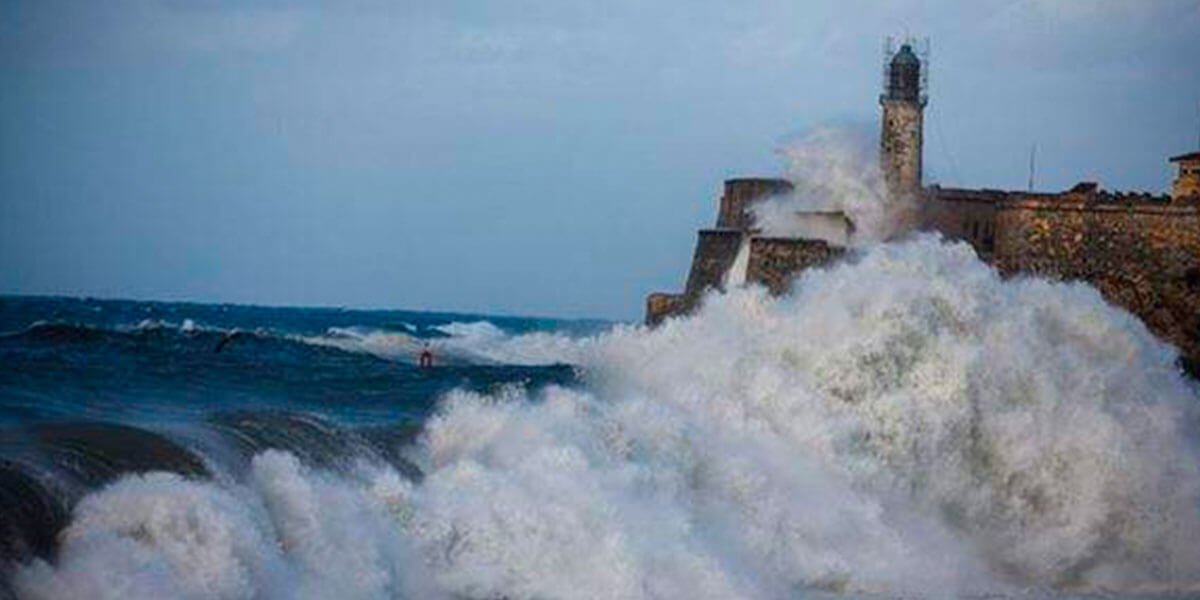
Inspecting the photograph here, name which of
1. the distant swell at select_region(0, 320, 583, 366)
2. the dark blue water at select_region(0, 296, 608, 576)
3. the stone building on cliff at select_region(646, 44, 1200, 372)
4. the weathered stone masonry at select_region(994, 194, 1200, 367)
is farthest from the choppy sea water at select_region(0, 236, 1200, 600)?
the distant swell at select_region(0, 320, 583, 366)

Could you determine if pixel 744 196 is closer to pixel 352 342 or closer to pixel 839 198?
pixel 839 198

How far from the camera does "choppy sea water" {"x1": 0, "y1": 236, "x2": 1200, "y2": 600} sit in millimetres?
11422

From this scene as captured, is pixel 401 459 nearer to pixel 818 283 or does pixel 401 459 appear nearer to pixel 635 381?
pixel 635 381

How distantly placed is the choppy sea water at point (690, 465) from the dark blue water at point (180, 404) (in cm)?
6

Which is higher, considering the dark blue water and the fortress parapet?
the fortress parapet

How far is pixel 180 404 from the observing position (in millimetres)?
19266

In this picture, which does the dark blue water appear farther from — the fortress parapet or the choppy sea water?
the fortress parapet

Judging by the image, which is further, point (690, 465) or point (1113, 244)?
point (1113, 244)

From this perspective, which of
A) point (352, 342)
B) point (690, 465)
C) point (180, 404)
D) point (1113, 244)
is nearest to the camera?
point (690, 465)

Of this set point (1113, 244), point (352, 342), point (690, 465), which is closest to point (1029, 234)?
point (1113, 244)

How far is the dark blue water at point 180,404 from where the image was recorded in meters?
11.7

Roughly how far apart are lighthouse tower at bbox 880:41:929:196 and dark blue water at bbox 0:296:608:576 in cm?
625

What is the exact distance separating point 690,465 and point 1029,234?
15.6 m

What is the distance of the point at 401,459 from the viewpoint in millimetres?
14875
